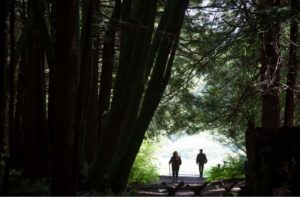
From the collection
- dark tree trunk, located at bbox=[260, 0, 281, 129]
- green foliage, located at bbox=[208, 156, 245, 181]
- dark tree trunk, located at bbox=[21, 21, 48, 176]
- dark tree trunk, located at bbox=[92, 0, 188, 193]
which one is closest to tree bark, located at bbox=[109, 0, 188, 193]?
dark tree trunk, located at bbox=[92, 0, 188, 193]

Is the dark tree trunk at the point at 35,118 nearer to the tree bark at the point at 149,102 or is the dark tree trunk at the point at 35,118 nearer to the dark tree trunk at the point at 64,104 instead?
the tree bark at the point at 149,102

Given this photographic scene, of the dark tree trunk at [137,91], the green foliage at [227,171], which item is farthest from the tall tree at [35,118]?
the green foliage at [227,171]

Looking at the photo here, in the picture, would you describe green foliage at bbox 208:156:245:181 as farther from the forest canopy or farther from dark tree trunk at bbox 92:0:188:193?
dark tree trunk at bbox 92:0:188:193

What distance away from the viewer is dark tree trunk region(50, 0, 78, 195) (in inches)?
263

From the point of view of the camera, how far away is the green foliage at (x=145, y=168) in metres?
21.3

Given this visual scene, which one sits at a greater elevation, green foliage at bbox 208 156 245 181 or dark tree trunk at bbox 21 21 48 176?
A: dark tree trunk at bbox 21 21 48 176

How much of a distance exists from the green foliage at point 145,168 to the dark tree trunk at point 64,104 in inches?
539

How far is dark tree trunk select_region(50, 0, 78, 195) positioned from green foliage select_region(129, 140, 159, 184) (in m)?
13.7

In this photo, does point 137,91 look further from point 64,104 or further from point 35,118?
point 64,104

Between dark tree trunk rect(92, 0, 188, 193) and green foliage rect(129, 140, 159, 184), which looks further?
green foliage rect(129, 140, 159, 184)

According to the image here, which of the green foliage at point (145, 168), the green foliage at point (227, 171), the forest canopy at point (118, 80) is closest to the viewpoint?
the forest canopy at point (118, 80)

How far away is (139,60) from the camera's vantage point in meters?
11.7

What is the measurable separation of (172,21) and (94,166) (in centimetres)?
→ 379

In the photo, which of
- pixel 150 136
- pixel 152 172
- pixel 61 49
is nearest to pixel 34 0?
pixel 61 49
